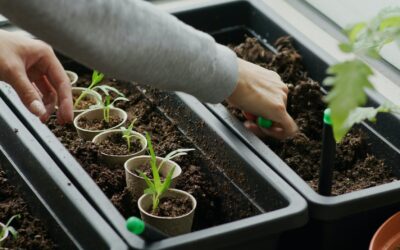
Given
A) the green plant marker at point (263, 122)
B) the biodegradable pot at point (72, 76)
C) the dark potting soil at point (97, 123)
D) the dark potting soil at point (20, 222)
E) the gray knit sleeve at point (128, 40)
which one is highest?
the gray knit sleeve at point (128, 40)

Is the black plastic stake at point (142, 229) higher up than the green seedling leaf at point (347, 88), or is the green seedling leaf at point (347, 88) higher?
the green seedling leaf at point (347, 88)

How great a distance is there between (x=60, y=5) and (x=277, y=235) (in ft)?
1.74

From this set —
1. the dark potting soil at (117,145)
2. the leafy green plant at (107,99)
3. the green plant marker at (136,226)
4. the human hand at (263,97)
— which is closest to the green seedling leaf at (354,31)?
the green plant marker at (136,226)

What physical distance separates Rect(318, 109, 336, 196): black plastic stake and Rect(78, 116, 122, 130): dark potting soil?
0.50 m

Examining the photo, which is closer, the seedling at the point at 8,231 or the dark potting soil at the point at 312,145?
the seedling at the point at 8,231

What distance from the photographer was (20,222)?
145 cm

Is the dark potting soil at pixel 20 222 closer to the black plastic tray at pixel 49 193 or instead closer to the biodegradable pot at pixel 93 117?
the black plastic tray at pixel 49 193

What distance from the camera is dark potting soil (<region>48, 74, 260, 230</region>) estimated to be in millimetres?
1462

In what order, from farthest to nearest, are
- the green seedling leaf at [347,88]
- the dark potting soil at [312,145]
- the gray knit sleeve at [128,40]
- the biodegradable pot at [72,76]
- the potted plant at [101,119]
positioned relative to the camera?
the biodegradable pot at [72,76] → the potted plant at [101,119] → the dark potting soil at [312,145] → the gray knit sleeve at [128,40] → the green seedling leaf at [347,88]

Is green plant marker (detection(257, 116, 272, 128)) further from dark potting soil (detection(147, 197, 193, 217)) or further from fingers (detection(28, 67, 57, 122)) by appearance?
fingers (detection(28, 67, 57, 122))

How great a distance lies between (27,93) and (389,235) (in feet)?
2.08

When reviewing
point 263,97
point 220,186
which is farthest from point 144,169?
point 263,97

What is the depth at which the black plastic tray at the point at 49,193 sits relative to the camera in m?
1.26

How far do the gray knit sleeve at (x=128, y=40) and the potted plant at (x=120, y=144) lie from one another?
12.3 inches
